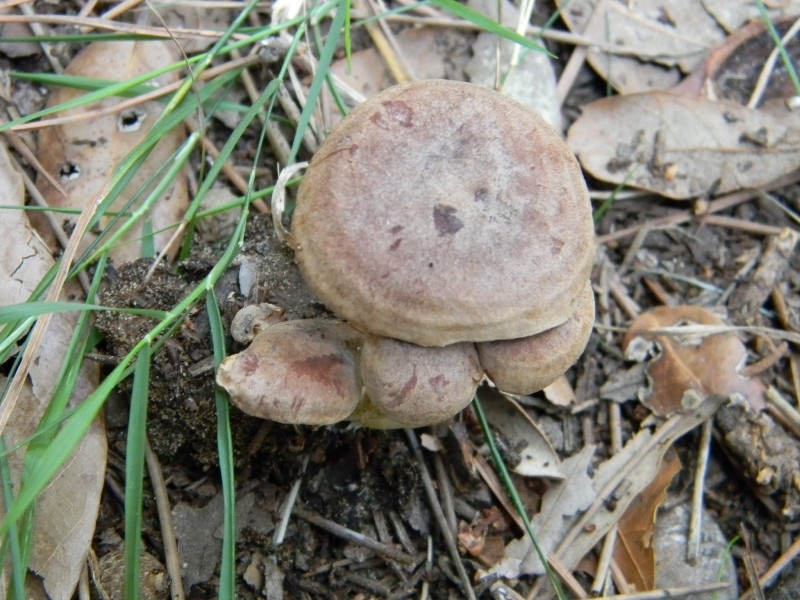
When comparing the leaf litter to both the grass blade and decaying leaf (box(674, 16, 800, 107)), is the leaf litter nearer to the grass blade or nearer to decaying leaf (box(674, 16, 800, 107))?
decaying leaf (box(674, 16, 800, 107))

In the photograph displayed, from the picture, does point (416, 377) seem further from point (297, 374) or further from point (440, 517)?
point (440, 517)

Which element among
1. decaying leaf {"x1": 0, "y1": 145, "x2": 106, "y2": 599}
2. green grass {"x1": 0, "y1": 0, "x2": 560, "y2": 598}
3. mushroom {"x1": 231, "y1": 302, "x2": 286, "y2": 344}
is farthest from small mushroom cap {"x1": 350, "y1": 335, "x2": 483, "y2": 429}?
decaying leaf {"x1": 0, "y1": 145, "x2": 106, "y2": 599}

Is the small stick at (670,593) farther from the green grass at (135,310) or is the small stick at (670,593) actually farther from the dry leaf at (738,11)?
the dry leaf at (738,11)

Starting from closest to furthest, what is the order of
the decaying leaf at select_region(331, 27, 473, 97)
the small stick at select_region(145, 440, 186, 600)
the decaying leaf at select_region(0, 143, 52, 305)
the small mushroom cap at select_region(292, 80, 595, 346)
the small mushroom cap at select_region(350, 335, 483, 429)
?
the small mushroom cap at select_region(292, 80, 595, 346)
the small mushroom cap at select_region(350, 335, 483, 429)
the small stick at select_region(145, 440, 186, 600)
the decaying leaf at select_region(0, 143, 52, 305)
the decaying leaf at select_region(331, 27, 473, 97)

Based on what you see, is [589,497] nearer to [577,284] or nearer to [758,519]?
[758,519]

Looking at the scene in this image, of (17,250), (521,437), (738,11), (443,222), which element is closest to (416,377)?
(443,222)
